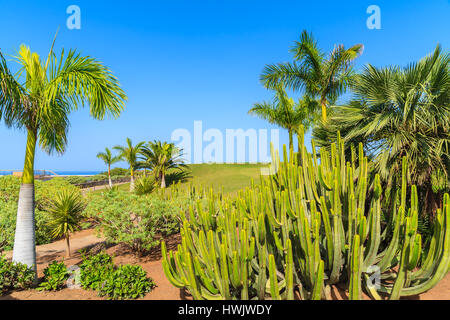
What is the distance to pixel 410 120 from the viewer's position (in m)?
5.02

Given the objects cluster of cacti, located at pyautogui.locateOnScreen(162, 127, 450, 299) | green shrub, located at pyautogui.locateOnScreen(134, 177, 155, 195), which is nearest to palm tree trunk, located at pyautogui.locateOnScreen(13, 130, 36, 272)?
cluster of cacti, located at pyautogui.locateOnScreen(162, 127, 450, 299)

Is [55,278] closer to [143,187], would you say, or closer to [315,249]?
[143,187]

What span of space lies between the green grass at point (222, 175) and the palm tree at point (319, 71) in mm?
12233

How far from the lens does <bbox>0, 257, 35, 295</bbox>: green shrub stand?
16.6ft

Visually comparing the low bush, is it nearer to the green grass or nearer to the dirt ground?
the dirt ground

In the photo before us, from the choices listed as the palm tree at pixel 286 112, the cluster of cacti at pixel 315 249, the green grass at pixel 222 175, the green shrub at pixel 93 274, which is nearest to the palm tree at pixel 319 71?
the palm tree at pixel 286 112

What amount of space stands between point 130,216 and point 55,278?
2.52 m

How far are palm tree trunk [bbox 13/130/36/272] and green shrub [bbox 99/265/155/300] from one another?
77.6 inches

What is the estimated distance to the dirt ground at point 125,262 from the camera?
4.31 meters

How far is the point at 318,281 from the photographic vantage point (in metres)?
3.10

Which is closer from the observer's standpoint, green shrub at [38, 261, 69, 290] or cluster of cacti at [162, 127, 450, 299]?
cluster of cacti at [162, 127, 450, 299]

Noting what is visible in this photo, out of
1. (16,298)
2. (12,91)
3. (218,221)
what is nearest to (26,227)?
(16,298)
